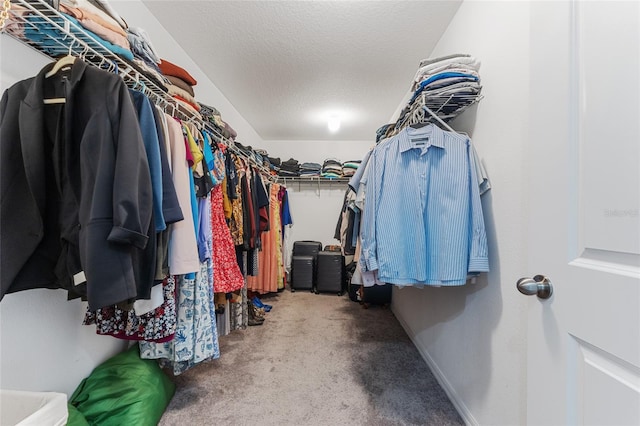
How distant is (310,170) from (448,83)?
276 cm

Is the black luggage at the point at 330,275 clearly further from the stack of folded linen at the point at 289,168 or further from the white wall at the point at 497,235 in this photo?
the white wall at the point at 497,235

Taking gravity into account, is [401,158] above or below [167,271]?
above

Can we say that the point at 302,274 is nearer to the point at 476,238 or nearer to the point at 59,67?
the point at 476,238

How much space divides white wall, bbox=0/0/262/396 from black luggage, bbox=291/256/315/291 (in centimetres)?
228

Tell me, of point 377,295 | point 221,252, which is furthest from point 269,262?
point 221,252

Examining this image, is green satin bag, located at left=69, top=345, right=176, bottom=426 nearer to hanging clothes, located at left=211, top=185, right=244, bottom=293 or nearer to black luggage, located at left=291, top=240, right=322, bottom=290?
hanging clothes, located at left=211, top=185, right=244, bottom=293

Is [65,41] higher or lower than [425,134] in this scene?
higher

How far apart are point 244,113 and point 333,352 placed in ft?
9.31

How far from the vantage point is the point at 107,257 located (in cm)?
68

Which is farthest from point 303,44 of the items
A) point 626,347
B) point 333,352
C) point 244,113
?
point 333,352

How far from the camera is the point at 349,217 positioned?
171 cm

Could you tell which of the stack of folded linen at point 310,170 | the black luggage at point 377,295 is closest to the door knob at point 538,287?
the black luggage at point 377,295

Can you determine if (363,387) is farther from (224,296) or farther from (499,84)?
(499,84)

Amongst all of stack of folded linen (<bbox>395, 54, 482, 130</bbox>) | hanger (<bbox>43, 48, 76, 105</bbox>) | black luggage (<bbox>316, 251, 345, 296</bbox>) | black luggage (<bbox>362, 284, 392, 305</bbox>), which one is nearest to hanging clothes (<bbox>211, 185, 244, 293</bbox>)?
hanger (<bbox>43, 48, 76, 105</bbox>)
